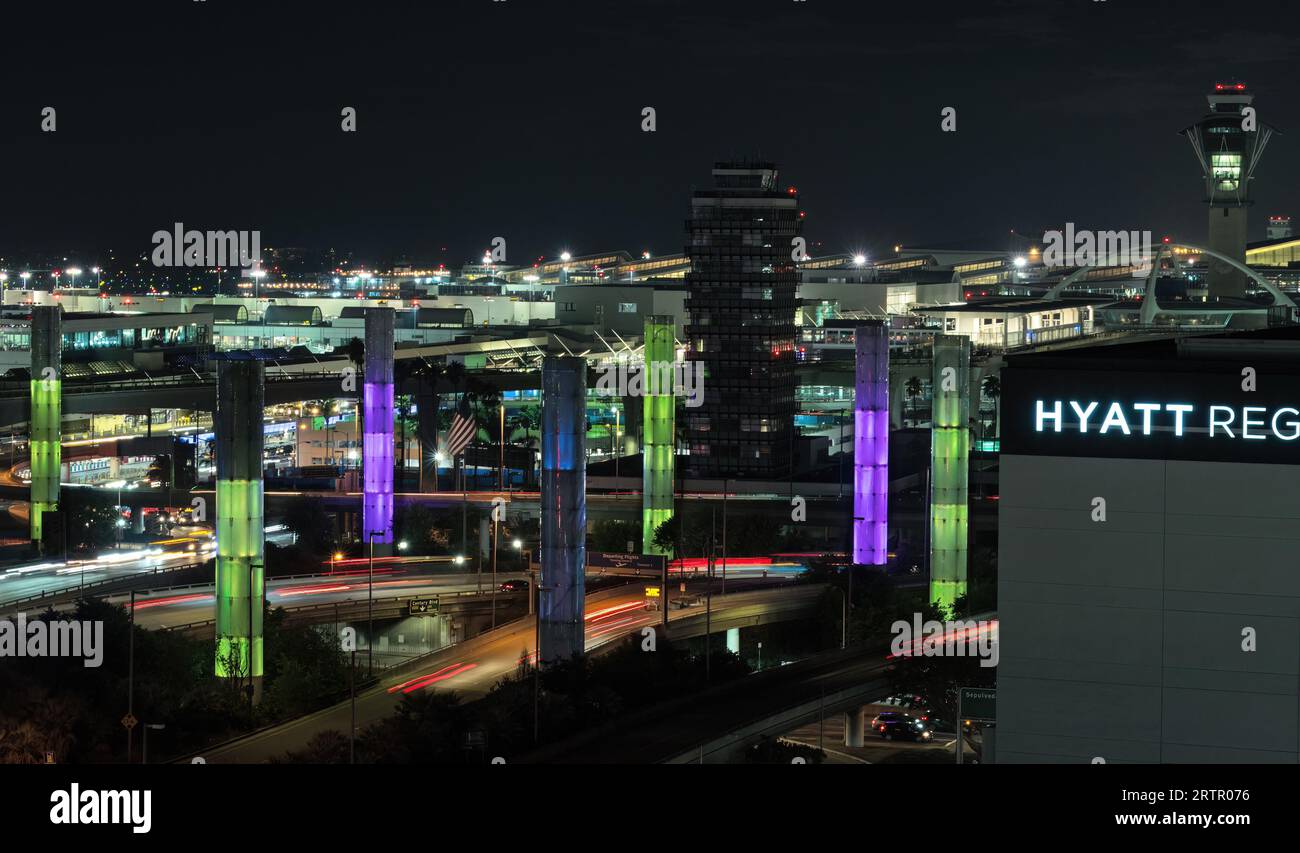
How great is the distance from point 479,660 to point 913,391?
5192 cm

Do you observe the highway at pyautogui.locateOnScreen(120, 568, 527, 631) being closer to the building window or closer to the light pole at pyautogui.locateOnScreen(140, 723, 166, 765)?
the light pole at pyautogui.locateOnScreen(140, 723, 166, 765)

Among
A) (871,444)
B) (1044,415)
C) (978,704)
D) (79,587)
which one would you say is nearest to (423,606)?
(79,587)

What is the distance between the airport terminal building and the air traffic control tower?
110 m

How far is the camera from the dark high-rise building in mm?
66000

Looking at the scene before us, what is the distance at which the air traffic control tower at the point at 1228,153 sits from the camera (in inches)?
4811

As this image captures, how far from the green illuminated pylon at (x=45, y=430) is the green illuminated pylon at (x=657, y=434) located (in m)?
16.0

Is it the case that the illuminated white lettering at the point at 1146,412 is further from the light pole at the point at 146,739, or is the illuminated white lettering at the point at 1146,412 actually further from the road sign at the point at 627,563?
the road sign at the point at 627,563

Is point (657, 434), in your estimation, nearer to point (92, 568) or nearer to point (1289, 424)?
point (92, 568)

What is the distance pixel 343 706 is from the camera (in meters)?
31.5

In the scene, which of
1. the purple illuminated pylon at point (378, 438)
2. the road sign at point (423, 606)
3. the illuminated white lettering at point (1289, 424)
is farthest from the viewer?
the purple illuminated pylon at point (378, 438)

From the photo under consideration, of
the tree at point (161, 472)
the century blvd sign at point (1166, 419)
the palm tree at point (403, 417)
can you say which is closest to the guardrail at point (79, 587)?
the tree at point (161, 472)

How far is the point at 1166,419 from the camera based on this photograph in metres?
17.4

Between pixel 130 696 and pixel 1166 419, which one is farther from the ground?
pixel 1166 419

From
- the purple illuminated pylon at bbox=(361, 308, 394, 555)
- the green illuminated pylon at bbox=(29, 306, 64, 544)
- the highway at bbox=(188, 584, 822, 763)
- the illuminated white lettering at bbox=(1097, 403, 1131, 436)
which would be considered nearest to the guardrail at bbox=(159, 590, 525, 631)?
the highway at bbox=(188, 584, 822, 763)
